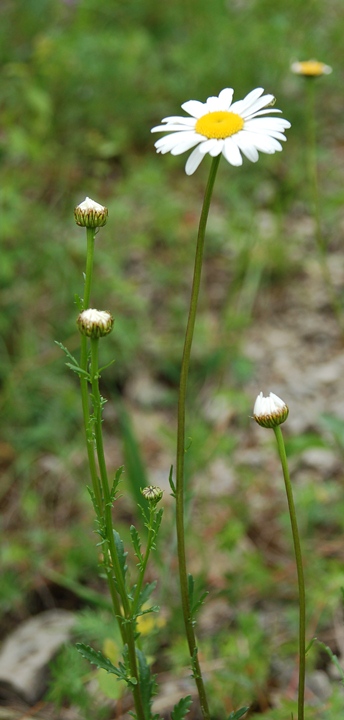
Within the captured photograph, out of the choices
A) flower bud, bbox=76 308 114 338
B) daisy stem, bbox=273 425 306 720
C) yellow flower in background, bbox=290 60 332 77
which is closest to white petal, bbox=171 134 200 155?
flower bud, bbox=76 308 114 338

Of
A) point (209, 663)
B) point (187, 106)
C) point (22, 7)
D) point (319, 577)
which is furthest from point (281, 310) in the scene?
point (22, 7)

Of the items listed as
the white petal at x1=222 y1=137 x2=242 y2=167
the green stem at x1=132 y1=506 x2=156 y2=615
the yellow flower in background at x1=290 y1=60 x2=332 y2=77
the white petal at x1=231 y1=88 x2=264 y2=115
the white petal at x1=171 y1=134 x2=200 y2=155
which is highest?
the yellow flower in background at x1=290 y1=60 x2=332 y2=77

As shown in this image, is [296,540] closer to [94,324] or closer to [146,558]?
[146,558]

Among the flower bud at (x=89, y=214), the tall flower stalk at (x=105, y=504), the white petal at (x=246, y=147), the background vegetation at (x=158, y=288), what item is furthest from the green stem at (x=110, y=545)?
the background vegetation at (x=158, y=288)

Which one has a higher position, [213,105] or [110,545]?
[213,105]

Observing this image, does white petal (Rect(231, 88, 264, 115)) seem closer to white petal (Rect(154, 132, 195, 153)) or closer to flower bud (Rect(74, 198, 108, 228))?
white petal (Rect(154, 132, 195, 153))

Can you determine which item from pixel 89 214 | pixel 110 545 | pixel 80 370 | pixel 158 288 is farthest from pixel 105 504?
pixel 158 288

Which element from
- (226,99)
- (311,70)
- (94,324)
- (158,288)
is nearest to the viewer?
(94,324)

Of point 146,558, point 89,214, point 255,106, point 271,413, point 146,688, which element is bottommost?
point 146,688

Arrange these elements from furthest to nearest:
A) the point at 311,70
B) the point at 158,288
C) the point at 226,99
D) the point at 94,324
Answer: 1. the point at 158,288
2. the point at 311,70
3. the point at 226,99
4. the point at 94,324
